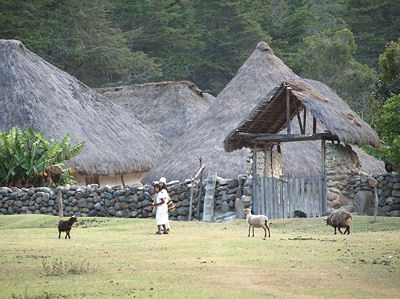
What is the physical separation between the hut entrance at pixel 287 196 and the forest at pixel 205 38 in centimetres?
2423

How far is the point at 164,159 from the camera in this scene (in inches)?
1188

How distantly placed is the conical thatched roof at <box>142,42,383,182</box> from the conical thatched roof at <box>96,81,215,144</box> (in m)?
9.24

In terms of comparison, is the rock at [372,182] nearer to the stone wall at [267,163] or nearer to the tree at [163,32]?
the stone wall at [267,163]

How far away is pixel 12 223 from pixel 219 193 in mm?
5464

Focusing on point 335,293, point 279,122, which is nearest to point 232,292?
point 335,293

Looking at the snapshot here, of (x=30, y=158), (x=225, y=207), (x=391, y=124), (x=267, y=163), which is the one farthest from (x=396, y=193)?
(x=30, y=158)

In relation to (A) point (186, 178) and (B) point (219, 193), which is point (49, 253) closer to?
(B) point (219, 193)

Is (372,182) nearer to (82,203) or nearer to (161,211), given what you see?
(161,211)

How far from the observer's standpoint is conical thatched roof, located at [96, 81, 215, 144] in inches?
1628

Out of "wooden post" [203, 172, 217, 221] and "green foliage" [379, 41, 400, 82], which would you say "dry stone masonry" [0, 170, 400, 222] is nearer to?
"wooden post" [203, 172, 217, 221]

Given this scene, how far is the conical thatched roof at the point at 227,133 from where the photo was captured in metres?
27.8

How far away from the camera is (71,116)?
1319 inches

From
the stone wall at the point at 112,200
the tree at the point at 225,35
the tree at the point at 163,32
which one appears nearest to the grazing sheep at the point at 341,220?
the stone wall at the point at 112,200

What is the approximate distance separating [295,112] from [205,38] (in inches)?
1195
